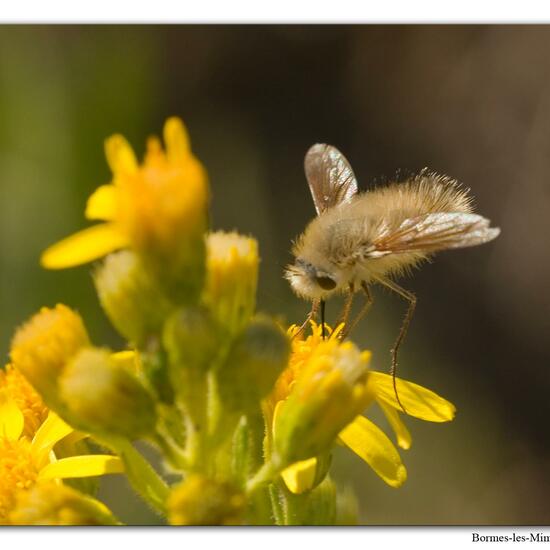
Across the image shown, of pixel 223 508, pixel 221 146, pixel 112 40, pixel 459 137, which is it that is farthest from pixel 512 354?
pixel 223 508

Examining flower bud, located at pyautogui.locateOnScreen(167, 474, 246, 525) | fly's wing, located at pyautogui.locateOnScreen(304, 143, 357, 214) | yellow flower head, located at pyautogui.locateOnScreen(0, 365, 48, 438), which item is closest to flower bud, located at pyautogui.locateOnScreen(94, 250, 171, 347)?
flower bud, located at pyautogui.locateOnScreen(167, 474, 246, 525)

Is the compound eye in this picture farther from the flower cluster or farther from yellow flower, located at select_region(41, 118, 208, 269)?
yellow flower, located at select_region(41, 118, 208, 269)

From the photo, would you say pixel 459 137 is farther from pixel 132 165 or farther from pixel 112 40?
pixel 132 165

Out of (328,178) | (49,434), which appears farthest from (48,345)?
(328,178)

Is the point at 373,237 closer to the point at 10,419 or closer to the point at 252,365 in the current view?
the point at 252,365
